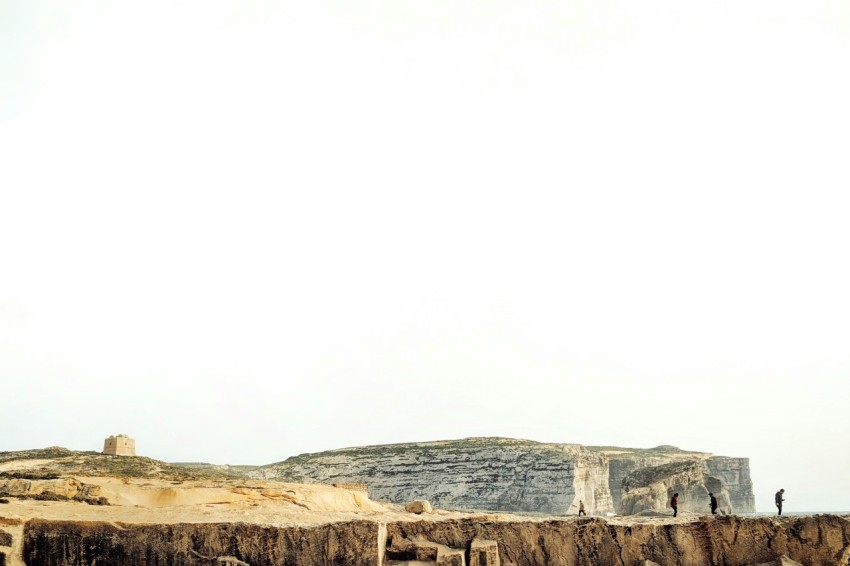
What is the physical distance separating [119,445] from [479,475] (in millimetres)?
30174

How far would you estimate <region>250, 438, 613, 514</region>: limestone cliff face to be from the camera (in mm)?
54500

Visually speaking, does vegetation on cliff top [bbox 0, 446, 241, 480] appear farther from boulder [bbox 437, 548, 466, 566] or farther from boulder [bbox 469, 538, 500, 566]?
boulder [bbox 469, 538, 500, 566]

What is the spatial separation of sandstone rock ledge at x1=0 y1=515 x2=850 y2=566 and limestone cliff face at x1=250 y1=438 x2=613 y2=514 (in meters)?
35.0

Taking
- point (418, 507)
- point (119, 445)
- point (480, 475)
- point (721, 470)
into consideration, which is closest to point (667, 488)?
point (480, 475)

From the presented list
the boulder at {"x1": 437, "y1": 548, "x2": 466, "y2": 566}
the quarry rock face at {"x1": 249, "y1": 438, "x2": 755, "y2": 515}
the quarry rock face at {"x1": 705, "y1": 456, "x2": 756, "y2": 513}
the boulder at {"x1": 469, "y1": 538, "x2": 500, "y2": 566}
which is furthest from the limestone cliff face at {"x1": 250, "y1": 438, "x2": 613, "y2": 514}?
the boulder at {"x1": 437, "y1": 548, "x2": 466, "y2": 566}

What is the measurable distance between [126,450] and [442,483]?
28544mm

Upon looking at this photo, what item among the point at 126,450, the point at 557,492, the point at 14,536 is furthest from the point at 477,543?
the point at 557,492

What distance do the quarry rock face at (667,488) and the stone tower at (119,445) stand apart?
28.3 meters

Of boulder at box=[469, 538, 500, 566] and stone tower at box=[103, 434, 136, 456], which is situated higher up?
stone tower at box=[103, 434, 136, 456]

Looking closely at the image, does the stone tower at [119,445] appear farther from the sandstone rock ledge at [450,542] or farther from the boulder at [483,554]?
the boulder at [483,554]

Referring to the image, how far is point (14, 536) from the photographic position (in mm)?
18609

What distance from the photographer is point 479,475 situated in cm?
5597

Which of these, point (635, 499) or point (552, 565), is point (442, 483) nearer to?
point (635, 499)

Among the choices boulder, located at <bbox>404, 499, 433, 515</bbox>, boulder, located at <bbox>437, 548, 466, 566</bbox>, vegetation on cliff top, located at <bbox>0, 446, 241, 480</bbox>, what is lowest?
boulder, located at <bbox>437, 548, 466, 566</bbox>
